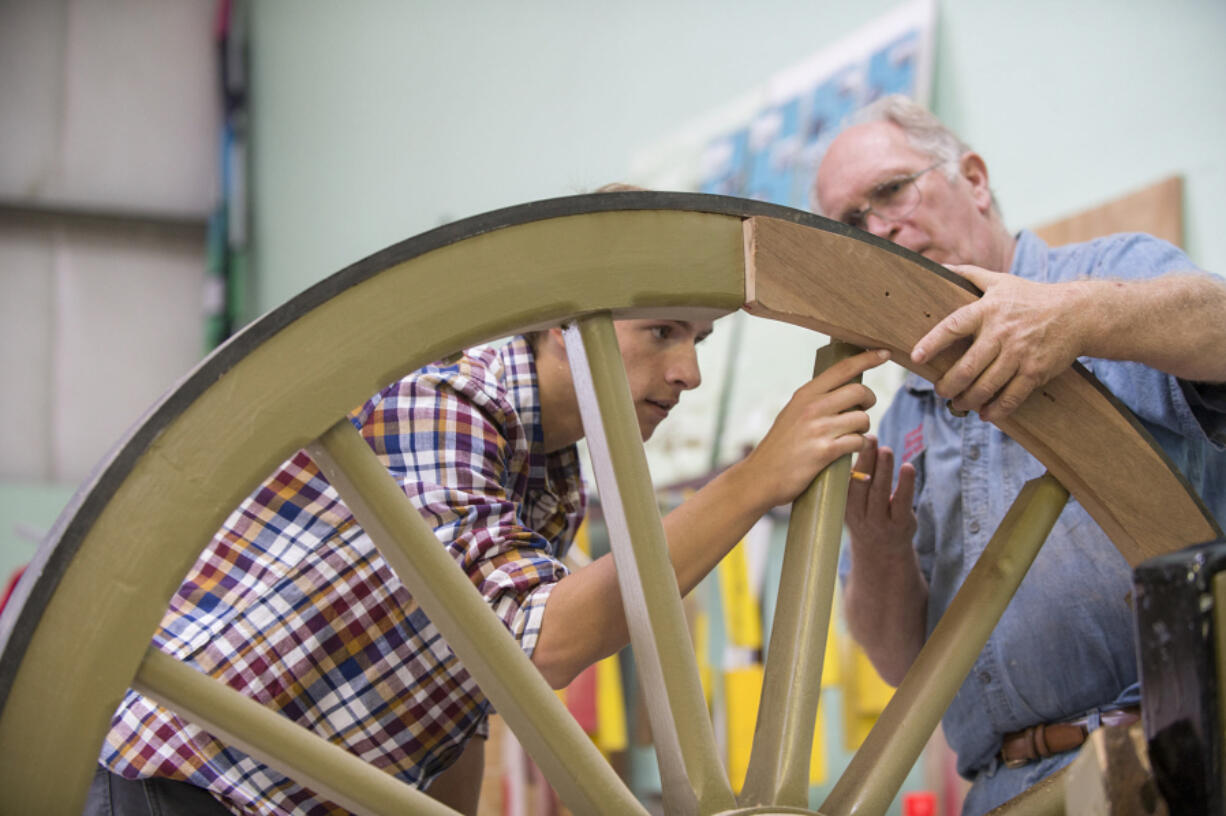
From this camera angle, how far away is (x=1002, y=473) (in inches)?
48.4

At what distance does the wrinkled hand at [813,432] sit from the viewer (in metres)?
0.88

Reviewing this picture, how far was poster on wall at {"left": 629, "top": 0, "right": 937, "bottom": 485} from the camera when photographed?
2.73 m

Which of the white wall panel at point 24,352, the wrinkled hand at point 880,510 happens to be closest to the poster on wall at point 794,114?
the wrinkled hand at point 880,510

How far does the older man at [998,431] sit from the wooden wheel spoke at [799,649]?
0.46 feet

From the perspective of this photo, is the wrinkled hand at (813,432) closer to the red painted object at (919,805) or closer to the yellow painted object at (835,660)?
the red painted object at (919,805)

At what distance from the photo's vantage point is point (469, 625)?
0.77 metres

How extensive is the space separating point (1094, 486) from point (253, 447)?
0.65m

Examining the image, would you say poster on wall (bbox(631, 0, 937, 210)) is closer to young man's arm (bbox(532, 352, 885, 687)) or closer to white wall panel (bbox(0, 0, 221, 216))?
young man's arm (bbox(532, 352, 885, 687))

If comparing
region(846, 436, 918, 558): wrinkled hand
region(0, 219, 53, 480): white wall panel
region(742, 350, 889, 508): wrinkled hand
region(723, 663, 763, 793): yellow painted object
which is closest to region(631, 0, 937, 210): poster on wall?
region(723, 663, 763, 793): yellow painted object

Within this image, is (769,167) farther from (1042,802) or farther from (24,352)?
(24,352)

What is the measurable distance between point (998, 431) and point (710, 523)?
0.50m

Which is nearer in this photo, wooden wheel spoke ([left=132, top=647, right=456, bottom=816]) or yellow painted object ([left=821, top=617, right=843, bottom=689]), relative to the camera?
wooden wheel spoke ([left=132, top=647, right=456, bottom=816])

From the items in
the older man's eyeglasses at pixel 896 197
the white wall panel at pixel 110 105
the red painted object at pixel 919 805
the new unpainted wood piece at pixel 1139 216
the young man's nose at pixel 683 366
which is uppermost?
the white wall panel at pixel 110 105

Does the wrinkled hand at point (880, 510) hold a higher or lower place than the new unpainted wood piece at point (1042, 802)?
higher
